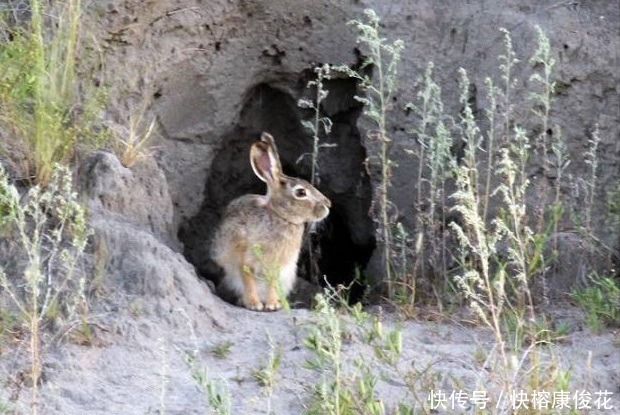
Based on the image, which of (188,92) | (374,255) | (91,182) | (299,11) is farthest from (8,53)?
(374,255)

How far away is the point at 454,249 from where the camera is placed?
824cm

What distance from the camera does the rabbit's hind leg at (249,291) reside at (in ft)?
25.5

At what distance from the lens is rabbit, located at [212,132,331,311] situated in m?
7.91

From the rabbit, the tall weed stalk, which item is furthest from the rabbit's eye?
the tall weed stalk

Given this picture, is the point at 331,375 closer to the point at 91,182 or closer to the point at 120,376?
the point at 120,376

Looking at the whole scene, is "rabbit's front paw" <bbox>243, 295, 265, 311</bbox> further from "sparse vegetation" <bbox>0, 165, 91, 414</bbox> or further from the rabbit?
"sparse vegetation" <bbox>0, 165, 91, 414</bbox>

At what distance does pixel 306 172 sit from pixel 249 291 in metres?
1.55

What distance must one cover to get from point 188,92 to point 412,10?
141 cm

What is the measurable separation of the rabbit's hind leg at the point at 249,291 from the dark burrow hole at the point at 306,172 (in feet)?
2.69

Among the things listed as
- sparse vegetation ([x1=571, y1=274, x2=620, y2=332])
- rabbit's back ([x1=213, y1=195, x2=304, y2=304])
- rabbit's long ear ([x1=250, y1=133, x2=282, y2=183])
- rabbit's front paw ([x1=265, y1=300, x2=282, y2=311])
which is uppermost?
rabbit's long ear ([x1=250, y1=133, x2=282, y2=183])

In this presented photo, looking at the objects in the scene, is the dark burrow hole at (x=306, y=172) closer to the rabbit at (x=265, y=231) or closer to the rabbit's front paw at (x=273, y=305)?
the rabbit at (x=265, y=231)

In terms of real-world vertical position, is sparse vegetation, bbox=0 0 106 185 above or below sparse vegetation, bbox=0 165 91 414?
above

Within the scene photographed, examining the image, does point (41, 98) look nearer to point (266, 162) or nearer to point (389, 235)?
point (266, 162)

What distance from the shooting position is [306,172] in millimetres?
9203
